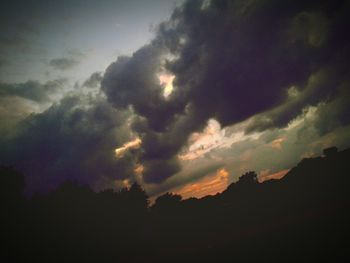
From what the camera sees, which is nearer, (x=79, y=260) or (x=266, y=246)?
(x=266, y=246)

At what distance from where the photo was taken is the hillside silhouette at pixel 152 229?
3316cm

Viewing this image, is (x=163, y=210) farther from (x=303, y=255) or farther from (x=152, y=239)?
(x=303, y=255)

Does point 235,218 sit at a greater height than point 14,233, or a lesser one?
lesser

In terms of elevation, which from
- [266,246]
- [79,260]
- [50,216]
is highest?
[50,216]

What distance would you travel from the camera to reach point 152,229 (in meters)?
79.0

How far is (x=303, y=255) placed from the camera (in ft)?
82.5

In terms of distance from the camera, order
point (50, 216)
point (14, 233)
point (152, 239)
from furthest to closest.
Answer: point (152, 239) < point (50, 216) < point (14, 233)

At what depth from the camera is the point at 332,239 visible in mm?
27516

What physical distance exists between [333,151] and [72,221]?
460ft

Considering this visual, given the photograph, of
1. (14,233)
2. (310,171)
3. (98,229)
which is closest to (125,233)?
(98,229)

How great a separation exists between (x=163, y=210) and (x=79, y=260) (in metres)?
58.2

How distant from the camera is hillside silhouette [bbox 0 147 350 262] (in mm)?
33156

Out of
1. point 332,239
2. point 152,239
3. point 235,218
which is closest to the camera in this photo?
point 332,239

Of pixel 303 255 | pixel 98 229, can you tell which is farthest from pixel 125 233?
pixel 303 255
